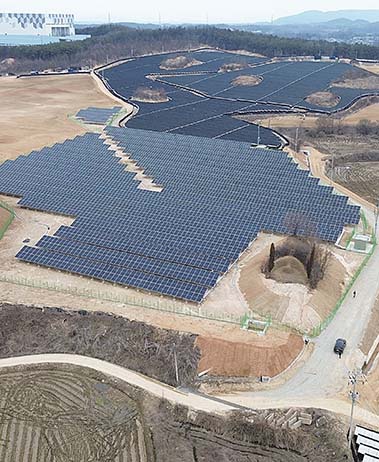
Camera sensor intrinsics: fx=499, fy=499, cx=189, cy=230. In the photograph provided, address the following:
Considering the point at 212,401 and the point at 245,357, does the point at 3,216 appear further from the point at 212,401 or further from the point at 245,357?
the point at 212,401

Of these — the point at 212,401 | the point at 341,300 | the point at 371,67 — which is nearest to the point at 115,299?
the point at 212,401

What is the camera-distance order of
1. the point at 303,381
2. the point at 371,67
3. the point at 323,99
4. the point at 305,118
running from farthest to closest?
the point at 371,67, the point at 323,99, the point at 305,118, the point at 303,381

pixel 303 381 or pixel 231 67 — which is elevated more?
pixel 303 381

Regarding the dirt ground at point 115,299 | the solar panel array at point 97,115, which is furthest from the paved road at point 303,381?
the solar panel array at point 97,115

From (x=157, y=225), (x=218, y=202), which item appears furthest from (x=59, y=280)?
(x=218, y=202)

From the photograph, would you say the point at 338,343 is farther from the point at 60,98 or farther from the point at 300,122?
the point at 60,98

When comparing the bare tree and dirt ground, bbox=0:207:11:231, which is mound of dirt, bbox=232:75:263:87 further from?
dirt ground, bbox=0:207:11:231

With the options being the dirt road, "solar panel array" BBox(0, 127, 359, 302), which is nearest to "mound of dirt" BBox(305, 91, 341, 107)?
"solar panel array" BBox(0, 127, 359, 302)

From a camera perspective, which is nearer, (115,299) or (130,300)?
(130,300)
